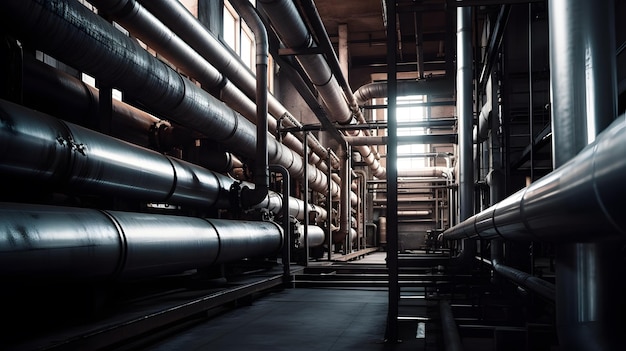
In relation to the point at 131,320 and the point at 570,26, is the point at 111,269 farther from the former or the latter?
the point at 570,26


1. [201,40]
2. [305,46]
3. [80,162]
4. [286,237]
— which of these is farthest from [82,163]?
[286,237]

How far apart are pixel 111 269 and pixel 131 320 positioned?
38 centimetres

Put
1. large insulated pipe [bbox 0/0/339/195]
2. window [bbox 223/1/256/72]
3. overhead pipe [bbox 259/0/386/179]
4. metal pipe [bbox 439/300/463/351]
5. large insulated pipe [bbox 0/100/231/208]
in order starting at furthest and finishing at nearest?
window [bbox 223/1/256/72] < overhead pipe [bbox 259/0/386/179] < large insulated pipe [bbox 0/0/339/195] < metal pipe [bbox 439/300/463/351] < large insulated pipe [bbox 0/100/231/208]

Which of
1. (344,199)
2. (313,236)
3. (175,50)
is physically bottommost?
(313,236)

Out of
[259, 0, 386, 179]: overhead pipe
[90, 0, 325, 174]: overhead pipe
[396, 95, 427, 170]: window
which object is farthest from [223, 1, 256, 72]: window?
[396, 95, 427, 170]: window

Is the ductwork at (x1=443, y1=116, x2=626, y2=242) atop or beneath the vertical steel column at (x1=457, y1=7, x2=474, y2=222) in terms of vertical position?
beneath

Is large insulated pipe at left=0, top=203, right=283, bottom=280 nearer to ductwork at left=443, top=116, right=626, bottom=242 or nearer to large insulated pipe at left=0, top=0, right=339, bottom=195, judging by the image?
large insulated pipe at left=0, top=0, right=339, bottom=195

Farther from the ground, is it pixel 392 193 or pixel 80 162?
pixel 80 162

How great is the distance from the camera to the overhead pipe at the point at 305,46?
5203mm

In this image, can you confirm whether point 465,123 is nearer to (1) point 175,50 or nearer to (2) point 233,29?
(1) point 175,50

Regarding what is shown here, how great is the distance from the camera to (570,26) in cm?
204

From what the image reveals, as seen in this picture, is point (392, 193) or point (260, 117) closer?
point (392, 193)

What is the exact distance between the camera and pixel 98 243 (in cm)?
314

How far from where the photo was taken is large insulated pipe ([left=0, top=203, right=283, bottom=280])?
2.58 metres
